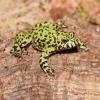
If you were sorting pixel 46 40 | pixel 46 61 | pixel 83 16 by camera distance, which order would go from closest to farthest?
1. pixel 46 61
2. pixel 46 40
3. pixel 83 16

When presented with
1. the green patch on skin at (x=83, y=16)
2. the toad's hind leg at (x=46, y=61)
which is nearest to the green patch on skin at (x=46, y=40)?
the toad's hind leg at (x=46, y=61)

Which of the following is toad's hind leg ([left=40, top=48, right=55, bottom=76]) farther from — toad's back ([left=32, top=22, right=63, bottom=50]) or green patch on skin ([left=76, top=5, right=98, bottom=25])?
green patch on skin ([left=76, top=5, right=98, bottom=25])

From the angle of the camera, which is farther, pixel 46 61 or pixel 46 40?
pixel 46 40

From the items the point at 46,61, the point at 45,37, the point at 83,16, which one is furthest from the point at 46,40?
the point at 83,16

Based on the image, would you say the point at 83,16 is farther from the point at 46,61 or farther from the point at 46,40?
the point at 46,61

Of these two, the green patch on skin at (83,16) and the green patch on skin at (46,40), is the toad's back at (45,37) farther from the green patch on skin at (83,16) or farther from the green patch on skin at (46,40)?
the green patch on skin at (83,16)

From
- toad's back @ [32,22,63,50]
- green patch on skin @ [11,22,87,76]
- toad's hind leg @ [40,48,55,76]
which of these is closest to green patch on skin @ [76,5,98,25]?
green patch on skin @ [11,22,87,76]

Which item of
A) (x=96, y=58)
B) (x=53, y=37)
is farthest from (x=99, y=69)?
(x=53, y=37)
